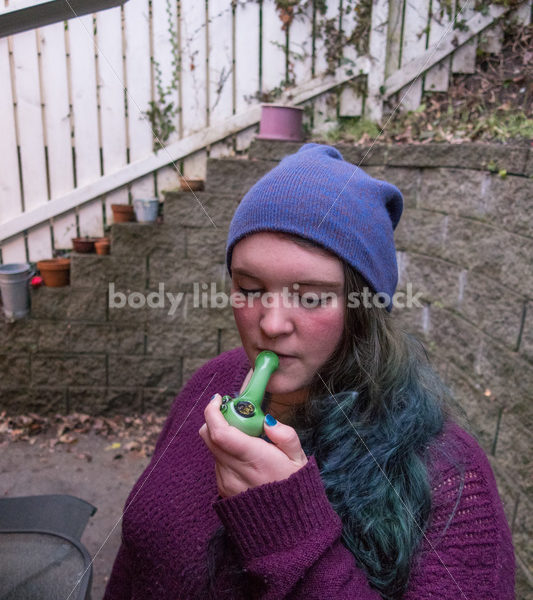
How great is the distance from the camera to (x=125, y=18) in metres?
4.04

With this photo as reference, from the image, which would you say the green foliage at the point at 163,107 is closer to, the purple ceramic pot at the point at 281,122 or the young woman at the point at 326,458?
the purple ceramic pot at the point at 281,122

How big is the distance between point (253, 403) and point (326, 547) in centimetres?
31

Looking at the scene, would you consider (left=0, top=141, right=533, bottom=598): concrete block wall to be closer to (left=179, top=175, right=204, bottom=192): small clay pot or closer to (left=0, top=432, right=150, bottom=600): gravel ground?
(left=179, top=175, right=204, bottom=192): small clay pot

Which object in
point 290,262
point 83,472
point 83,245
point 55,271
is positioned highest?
point 290,262

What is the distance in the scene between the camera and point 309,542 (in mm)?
996

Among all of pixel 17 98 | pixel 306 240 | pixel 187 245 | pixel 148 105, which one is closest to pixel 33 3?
pixel 306 240

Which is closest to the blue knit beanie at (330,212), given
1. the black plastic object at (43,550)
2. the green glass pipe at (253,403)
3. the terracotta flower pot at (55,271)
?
the green glass pipe at (253,403)

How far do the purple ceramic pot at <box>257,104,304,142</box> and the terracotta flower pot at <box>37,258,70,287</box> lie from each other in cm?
185

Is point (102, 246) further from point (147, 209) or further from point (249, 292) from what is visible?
point (249, 292)

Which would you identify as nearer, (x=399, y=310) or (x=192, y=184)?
(x=399, y=310)

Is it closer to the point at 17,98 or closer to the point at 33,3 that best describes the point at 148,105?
the point at 17,98

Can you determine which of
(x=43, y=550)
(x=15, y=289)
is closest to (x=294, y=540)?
(x=43, y=550)

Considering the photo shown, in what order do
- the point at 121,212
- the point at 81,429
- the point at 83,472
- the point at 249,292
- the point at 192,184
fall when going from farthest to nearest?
the point at 81,429 → the point at 121,212 → the point at 192,184 → the point at 83,472 → the point at 249,292

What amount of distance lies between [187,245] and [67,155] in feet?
4.21
